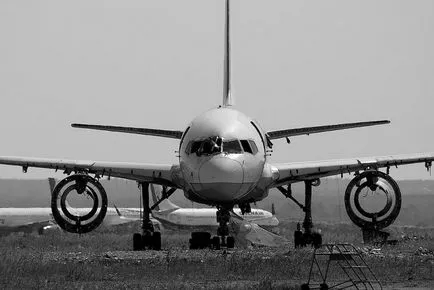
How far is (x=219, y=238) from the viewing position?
139 feet

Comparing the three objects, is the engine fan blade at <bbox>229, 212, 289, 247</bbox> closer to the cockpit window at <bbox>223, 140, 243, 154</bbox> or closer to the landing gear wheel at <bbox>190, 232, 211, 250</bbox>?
the landing gear wheel at <bbox>190, 232, 211, 250</bbox>

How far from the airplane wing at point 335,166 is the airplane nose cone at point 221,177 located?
17.4 ft

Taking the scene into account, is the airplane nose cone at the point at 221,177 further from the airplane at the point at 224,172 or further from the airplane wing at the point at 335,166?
the airplane wing at the point at 335,166

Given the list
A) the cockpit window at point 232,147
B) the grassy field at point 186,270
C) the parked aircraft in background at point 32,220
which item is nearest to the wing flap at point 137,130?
the cockpit window at point 232,147

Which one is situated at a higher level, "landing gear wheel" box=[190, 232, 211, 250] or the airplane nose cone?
the airplane nose cone

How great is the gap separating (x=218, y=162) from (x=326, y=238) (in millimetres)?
25632

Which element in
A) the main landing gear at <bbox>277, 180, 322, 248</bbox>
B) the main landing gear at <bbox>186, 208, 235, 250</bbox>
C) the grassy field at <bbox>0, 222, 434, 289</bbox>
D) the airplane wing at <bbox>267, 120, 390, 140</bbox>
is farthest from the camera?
the main landing gear at <bbox>277, 180, 322, 248</bbox>

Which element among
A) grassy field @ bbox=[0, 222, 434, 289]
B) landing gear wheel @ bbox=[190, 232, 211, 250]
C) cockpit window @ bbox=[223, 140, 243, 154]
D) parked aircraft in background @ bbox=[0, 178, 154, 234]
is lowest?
parked aircraft in background @ bbox=[0, 178, 154, 234]

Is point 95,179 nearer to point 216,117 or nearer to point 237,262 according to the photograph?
point 216,117

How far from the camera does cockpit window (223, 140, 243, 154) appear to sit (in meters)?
37.6

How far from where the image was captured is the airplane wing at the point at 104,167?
42.8 m

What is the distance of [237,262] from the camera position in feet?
105

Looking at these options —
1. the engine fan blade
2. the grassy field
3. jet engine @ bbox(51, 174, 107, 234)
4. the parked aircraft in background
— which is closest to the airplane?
jet engine @ bbox(51, 174, 107, 234)

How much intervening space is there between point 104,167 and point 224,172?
803cm
